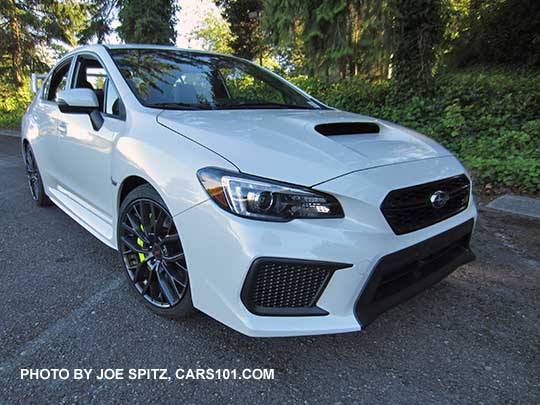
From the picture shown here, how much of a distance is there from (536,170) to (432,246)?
351cm

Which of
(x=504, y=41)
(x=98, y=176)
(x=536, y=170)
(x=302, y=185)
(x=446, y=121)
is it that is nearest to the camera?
(x=302, y=185)

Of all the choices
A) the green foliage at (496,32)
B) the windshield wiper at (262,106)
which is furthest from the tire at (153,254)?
the green foliage at (496,32)

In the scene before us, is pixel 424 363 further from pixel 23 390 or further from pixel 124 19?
pixel 124 19

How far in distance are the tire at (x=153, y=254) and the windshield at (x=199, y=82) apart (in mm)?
669

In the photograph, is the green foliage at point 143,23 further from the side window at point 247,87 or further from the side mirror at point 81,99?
the side mirror at point 81,99

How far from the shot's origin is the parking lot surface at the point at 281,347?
5.40 feet

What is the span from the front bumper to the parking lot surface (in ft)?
0.91

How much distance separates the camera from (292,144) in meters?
1.83

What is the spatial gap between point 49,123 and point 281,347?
2908mm

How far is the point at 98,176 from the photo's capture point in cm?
255

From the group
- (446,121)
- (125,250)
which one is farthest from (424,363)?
(446,121)

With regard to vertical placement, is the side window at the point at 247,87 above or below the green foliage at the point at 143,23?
below

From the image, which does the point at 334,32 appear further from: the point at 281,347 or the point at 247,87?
the point at 281,347

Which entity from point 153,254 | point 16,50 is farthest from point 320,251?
point 16,50
